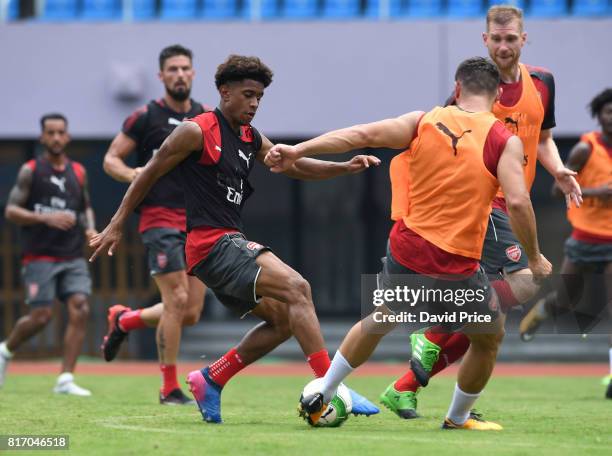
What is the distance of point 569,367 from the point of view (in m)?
15.9

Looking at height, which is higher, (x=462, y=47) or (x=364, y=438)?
(x=462, y=47)

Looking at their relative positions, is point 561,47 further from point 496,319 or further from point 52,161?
point 496,319

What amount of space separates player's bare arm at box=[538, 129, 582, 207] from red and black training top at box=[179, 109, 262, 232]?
194 centimetres

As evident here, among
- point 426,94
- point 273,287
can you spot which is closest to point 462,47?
point 426,94

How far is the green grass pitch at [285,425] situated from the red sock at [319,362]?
12.7 inches

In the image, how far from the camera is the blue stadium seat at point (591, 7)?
1688 centimetres

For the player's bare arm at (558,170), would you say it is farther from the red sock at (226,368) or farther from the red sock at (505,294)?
the red sock at (226,368)

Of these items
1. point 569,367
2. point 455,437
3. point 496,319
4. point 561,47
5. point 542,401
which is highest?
point 561,47

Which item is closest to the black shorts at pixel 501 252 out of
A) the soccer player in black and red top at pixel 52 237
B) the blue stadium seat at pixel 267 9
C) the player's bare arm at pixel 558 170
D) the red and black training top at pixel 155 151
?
the player's bare arm at pixel 558 170

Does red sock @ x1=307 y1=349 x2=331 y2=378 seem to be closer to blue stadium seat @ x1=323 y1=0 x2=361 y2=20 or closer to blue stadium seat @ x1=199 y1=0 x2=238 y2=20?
blue stadium seat @ x1=323 y1=0 x2=361 y2=20

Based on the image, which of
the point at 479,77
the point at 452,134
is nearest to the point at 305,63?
the point at 479,77

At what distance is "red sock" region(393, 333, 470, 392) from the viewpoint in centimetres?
771

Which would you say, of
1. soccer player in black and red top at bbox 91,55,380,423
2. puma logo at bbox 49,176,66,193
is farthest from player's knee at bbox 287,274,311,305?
puma logo at bbox 49,176,66,193

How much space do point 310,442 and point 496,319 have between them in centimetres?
131
